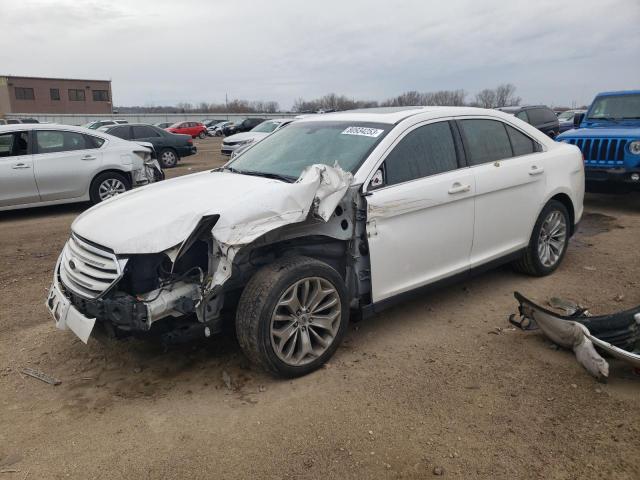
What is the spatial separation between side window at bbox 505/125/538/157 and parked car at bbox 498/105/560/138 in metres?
12.2

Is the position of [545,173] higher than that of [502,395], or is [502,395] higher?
[545,173]

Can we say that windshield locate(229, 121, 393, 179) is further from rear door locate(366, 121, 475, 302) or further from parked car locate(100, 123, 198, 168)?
parked car locate(100, 123, 198, 168)

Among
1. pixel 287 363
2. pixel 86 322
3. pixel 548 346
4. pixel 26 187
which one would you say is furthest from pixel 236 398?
pixel 26 187

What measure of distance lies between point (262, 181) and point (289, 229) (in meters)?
0.57

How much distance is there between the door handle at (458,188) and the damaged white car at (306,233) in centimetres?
1

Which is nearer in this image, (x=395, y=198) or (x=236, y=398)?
(x=236, y=398)

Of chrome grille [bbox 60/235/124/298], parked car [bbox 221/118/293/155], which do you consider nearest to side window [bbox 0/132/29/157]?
chrome grille [bbox 60/235/124/298]

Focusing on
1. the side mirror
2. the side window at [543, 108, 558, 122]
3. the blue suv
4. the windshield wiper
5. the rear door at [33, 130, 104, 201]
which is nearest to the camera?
the side mirror

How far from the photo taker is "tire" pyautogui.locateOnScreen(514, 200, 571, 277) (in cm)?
506

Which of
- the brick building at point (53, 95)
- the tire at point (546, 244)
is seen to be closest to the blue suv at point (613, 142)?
the tire at point (546, 244)

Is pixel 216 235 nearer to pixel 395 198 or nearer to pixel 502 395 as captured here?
pixel 395 198

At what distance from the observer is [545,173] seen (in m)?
5.03

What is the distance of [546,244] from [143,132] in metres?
15.0

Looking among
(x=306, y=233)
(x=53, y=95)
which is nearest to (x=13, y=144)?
(x=306, y=233)
